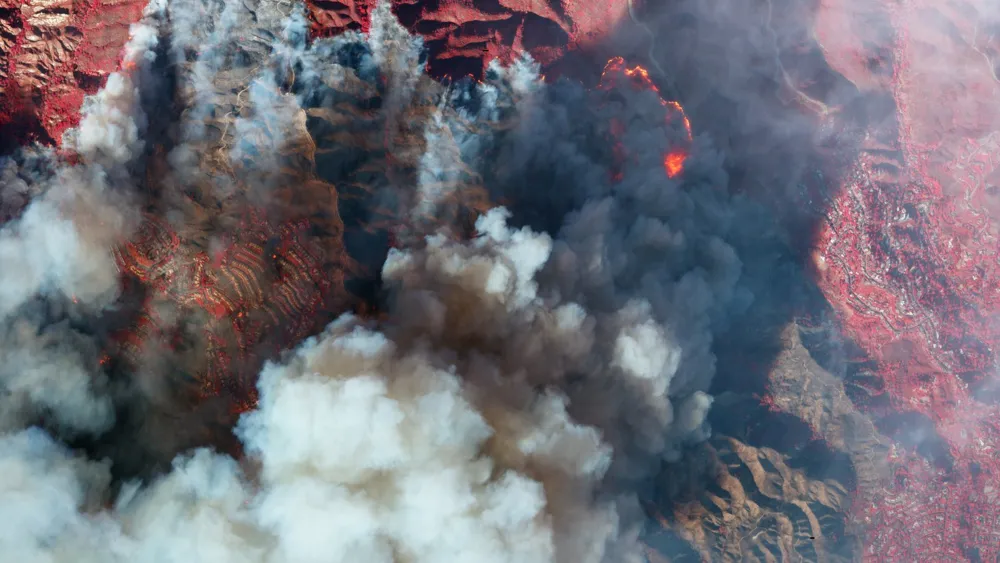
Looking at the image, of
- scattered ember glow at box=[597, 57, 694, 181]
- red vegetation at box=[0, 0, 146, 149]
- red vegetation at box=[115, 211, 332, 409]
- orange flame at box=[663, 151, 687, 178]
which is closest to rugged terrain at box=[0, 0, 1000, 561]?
scattered ember glow at box=[597, 57, 694, 181]

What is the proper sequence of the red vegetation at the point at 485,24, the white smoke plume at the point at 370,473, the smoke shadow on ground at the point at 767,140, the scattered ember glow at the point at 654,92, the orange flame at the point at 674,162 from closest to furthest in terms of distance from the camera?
the white smoke plume at the point at 370,473, the red vegetation at the point at 485,24, the orange flame at the point at 674,162, the scattered ember glow at the point at 654,92, the smoke shadow on ground at the point at 767,140

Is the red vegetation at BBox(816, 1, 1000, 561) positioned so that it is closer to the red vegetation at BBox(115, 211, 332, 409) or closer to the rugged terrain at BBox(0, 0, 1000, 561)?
the rugged terrain at BBox(0, 0, 1000, 561)

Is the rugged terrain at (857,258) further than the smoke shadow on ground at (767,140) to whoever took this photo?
No

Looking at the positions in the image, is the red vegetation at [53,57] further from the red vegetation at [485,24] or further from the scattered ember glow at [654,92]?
the scattered ember glow at [654,92]

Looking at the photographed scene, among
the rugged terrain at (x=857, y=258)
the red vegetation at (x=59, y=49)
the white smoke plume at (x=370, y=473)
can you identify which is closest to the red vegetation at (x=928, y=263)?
the rugged terrain at (x=857, y=258)

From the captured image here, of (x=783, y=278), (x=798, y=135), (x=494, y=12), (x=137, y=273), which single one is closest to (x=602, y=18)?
(x=494, y=12)

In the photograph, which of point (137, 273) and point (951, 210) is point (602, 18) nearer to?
point (951, 210)

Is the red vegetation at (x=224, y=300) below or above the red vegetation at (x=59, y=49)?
below
